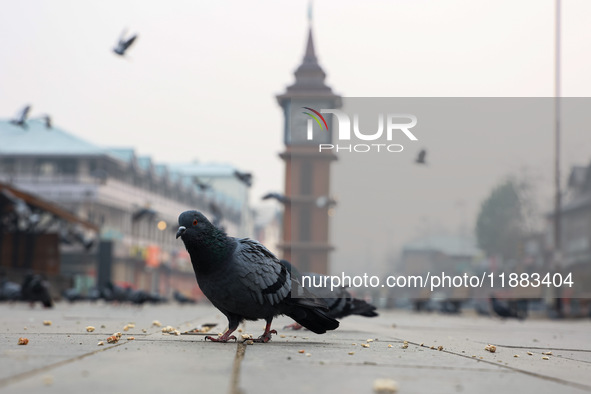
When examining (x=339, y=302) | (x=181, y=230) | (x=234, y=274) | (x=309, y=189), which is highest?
(x=309, y=189)

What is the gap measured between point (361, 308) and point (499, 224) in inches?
2288

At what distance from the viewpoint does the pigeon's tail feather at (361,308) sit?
9.45m

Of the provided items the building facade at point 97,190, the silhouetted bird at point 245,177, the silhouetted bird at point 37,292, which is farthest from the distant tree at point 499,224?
the silhouetted bird at point 37,292

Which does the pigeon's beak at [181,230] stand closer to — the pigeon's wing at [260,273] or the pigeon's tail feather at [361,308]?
the pigeon's wing at [260,273]

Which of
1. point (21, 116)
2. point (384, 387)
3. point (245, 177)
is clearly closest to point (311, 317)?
point (384, 387)

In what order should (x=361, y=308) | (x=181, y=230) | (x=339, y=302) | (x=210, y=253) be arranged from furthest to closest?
(x=361, y=308), (x=339, y=302), (x=210, y=253), (x=181, y=230)

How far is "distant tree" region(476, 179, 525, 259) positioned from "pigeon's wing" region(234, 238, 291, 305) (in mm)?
53532

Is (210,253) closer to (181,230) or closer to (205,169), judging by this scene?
(181,230)

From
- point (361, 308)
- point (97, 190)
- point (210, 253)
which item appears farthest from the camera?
point (97, 190)

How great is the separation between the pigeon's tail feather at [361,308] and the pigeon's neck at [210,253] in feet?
12.9

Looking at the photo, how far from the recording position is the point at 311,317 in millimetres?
6191

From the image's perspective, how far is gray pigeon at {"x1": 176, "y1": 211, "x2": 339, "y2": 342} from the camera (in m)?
5.61

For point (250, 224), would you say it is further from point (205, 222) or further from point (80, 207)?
point (205, 222)

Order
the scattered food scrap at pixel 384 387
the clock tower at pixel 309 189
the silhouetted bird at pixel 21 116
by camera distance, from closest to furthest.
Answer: the scattered food scrap at pixel 384 387
the silhouetted bird at pixel 21 116
the clock tower at pixel 309 189
